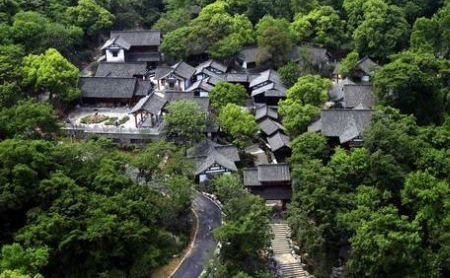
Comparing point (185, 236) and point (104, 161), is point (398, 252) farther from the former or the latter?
point (104, 161)

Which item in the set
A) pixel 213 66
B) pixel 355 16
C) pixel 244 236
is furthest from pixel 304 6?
pixel 244 236

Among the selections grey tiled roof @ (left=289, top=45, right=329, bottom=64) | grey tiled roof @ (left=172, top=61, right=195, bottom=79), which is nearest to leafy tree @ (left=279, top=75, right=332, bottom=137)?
grey tiled roof @ (left=289, top=45, right=329, bottom=64)

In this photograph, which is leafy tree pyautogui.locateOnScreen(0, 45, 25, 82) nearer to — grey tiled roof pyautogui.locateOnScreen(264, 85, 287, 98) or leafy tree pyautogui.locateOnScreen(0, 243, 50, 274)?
grey tiled roof pyautogui.locateOnScreen(264, 85, 287, 98)

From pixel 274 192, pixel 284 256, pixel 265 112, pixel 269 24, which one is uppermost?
pixel 269 24

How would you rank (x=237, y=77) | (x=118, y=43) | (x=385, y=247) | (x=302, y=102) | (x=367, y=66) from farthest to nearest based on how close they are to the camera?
(x=118, y=43) < (x=367, y=66) < (x=237, y=77) < (x=302, y=102) < (x=385, y=247)

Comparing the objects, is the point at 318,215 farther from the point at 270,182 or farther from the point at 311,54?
the point at 311,54

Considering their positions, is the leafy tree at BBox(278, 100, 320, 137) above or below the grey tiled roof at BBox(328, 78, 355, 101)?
below

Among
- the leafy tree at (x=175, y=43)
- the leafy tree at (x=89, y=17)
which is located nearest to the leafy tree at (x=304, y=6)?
the leafy tree at (x=175, y=43)
